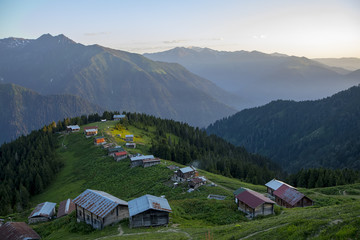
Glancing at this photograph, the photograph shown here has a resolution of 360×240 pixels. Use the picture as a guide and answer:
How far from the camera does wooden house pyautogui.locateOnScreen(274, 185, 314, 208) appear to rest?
53.7 meters

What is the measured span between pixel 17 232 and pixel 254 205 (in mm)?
40082

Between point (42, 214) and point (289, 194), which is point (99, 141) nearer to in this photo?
point (42, 214)

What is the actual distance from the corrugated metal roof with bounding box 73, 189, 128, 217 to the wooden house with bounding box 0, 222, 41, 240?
974cm

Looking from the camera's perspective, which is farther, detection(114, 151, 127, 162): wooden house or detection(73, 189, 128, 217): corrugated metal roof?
detection(114, 151, 127, 162): wooden house

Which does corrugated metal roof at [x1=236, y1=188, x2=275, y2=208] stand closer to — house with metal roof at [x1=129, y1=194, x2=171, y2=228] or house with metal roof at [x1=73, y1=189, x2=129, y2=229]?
house with metal roof at [x1=129, y1=194, x2=171, y2=228]

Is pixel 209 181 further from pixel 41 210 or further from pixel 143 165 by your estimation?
pixel 41 210

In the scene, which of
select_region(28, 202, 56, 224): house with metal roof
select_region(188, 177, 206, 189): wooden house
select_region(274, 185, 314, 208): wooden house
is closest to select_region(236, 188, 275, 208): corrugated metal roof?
select_region(274, 185, 314, 208): wooden house

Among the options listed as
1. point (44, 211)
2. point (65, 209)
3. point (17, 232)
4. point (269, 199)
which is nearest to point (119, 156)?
point (44, 211)

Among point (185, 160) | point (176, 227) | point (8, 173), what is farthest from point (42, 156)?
point (176, 227)

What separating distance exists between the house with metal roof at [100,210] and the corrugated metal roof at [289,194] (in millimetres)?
34118

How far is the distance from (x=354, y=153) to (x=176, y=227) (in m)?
203

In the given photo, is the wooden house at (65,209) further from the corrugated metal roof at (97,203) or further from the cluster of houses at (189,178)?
the cluster of houses at (189,178)

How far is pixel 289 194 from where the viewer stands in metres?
56.9

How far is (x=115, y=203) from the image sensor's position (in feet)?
134
